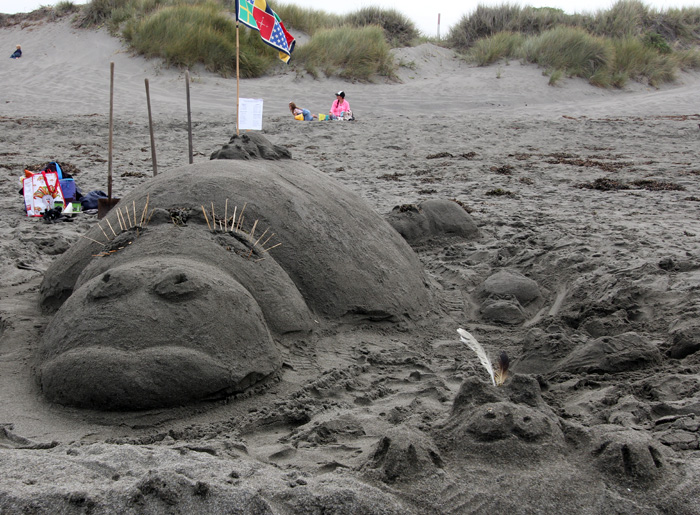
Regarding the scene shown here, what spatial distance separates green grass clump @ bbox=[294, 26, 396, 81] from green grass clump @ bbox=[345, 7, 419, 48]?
3.38m

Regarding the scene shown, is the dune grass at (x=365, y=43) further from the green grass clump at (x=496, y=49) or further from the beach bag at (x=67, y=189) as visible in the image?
the beach bag at (x=67, y=189)

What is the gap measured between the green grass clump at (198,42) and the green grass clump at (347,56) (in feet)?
3.35

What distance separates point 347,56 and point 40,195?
11757 millimetres

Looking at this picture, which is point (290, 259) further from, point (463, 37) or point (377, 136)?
point (463, 37)

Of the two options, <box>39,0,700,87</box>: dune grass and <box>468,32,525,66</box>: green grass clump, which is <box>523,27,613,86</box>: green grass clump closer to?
<box>39,0,700,87</box>: dune grass

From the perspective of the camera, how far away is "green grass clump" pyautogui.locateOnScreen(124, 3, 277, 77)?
15969 mm

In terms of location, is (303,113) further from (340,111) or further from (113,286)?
(113,286)

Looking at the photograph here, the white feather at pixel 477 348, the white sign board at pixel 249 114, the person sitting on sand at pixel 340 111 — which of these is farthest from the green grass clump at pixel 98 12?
the white feather at pixel 477 348

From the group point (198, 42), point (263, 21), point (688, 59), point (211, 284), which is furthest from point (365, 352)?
point (688, 59)

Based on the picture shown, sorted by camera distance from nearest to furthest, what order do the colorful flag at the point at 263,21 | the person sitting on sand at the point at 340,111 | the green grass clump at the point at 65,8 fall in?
the colorful flag at the point at 263,21
the person sitting on sand at the point at 340,111
the green grass clump at the point at 65,8

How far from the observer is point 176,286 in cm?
274

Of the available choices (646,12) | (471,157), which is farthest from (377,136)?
(646,12)

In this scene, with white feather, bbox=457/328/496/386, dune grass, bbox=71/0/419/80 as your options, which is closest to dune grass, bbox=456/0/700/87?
dune grass, bbox=71/0/419/80

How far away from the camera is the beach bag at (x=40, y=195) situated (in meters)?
6.30
